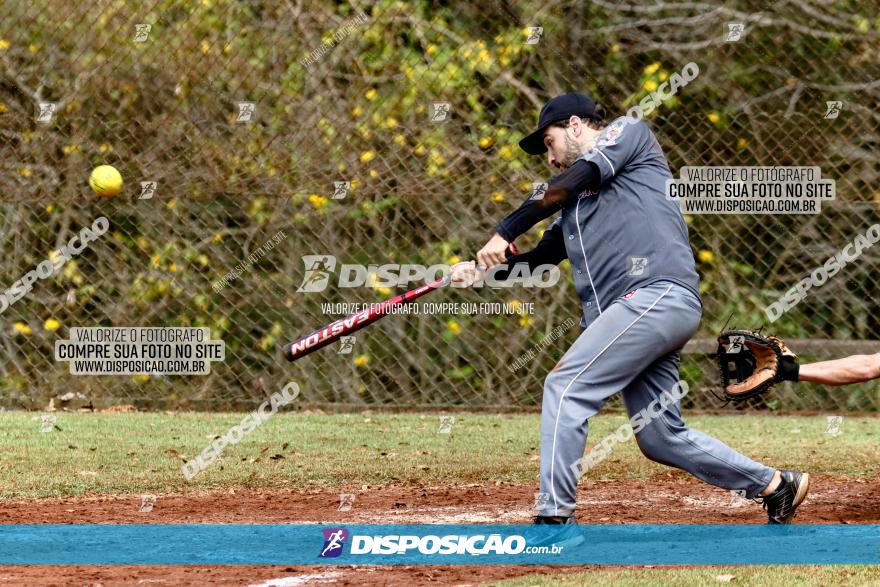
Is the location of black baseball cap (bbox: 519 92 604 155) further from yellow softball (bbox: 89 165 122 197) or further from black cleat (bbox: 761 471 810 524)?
yellow softball (bbox: 89 165 122 197)

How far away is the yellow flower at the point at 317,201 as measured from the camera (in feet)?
30.8

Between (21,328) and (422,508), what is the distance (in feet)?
17.0

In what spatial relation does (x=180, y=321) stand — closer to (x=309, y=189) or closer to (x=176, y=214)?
(x=176, y=214)

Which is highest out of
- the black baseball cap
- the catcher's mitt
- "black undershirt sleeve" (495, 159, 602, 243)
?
the black baseball cap

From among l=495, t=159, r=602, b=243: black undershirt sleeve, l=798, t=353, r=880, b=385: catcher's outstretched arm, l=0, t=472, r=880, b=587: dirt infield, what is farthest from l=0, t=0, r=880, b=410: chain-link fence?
l=495, t=159, r=602, b=243: black undershirt sleeve

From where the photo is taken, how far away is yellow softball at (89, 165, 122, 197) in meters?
9.31

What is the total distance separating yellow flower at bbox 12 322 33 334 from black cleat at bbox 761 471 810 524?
6655 millimetres

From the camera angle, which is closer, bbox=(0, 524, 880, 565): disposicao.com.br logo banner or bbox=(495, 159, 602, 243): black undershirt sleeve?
bbox=(0, 524, 880, 565): disposicao.com.br logo banner

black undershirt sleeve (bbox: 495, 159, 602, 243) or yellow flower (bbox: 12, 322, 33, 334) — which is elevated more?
black undershirt sleeve (bbox: 495, 159, 602, 243)

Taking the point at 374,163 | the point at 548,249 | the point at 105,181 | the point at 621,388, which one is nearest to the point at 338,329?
the point at 548,249

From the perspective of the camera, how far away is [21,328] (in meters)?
9.70

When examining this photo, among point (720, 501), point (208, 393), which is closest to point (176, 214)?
point (208, 393)

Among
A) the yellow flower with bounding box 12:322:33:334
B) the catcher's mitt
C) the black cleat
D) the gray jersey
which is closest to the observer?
the gray jersey

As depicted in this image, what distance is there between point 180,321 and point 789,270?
483 centimetres
